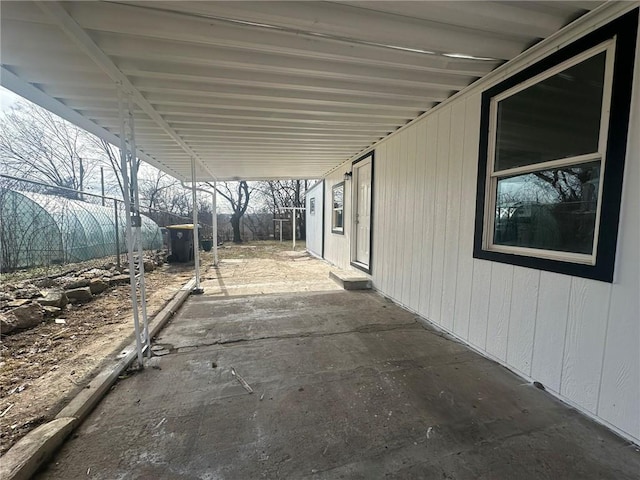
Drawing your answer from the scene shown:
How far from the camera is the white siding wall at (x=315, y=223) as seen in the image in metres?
9.09

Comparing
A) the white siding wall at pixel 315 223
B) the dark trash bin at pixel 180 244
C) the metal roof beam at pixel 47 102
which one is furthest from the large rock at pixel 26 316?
the white siding wall at pixel 315 223

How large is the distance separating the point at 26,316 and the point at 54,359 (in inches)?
36.5

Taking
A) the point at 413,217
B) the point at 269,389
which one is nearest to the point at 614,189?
the point at 413,217

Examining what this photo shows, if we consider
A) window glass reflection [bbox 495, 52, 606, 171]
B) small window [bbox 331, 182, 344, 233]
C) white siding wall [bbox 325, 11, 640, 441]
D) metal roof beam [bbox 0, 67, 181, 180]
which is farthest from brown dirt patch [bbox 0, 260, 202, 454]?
small window [bbox 331, 182, 344, 233]

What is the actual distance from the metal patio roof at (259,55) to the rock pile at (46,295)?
1969mm

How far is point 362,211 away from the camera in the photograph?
5535 mm

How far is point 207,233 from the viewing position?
46.8ft

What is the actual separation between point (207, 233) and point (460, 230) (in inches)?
535

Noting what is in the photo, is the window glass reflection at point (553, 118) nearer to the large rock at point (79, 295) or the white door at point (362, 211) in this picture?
the white door at point (362, 211)

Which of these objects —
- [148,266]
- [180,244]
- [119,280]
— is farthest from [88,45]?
[180,244]

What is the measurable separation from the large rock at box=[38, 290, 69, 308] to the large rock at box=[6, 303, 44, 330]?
24 cm

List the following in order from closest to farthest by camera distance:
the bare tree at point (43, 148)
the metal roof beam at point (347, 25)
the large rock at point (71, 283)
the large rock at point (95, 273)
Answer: the metal roof beam at point (347, 25) → the large rock at point (71, 283) → the large rock at point (95, 273) → the bare tree at point (43, 148)

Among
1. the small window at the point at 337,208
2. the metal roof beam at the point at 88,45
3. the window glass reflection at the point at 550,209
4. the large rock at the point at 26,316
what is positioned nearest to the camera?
the metal roof beam at the point at 88,45

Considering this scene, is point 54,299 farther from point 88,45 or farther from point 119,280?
point 88,45
